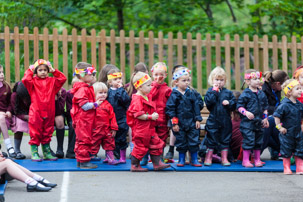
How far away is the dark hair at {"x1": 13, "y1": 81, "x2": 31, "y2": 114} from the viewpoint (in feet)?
29.8

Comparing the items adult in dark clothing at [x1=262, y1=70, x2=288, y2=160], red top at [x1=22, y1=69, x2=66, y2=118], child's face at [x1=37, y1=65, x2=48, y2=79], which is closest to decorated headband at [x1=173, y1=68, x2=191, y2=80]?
adult in dark clothing at [x1=262, y1=70, x2=288, y2=160]

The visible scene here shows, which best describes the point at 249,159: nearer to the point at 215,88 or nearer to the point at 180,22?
the point at 215,88

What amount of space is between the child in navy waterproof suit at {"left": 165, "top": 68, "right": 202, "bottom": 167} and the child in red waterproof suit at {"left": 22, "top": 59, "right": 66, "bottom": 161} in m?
1.96

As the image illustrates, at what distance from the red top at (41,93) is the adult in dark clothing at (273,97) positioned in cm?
378

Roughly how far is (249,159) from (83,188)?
3.42 metres

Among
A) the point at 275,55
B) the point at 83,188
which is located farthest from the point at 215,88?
the point at 275,55

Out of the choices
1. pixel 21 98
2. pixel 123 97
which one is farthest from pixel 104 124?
pixel 21 98

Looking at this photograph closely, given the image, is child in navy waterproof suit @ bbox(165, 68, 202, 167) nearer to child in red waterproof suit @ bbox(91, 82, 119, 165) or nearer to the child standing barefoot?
child in red waterproof suit @ bbox(91, 82, 119, 165)

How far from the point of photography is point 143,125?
8094 millimetres

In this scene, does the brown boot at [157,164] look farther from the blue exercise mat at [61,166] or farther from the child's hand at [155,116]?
the child's hand at [155,116]

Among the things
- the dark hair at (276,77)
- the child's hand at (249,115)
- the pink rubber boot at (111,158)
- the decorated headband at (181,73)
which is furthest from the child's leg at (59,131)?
the dark hair at (276,77)

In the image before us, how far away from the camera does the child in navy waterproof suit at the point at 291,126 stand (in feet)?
26.8

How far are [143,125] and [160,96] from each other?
0.85m

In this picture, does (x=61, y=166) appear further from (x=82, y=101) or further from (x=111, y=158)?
(x=82, y=101)
